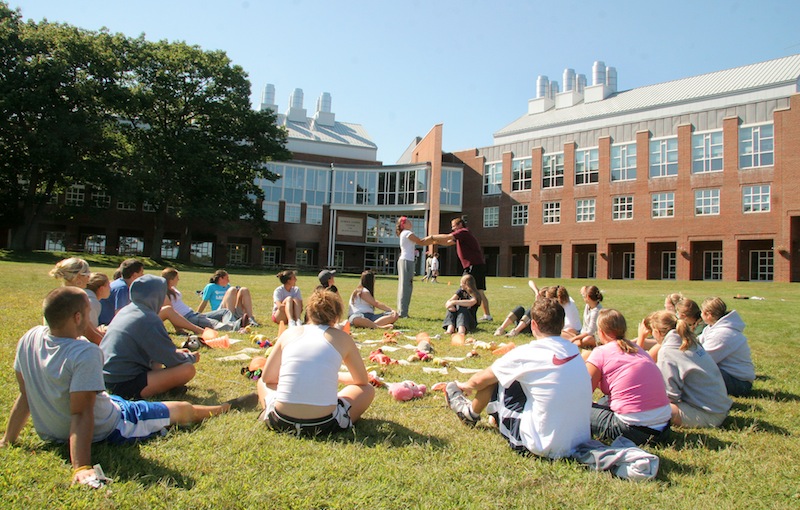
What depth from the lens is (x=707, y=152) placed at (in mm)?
37156

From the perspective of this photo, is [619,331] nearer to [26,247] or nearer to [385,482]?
[385,482]

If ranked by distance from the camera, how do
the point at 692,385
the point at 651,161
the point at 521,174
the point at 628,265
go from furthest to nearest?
the point at 521,174, the point at 628,265, the point at 651,161, the point at 692,385

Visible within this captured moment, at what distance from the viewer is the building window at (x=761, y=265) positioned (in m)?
36.8

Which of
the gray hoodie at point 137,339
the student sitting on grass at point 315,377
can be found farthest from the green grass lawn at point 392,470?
the gray hoodie at point 137,339

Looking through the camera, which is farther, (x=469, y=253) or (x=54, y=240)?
(x=54, y=240)

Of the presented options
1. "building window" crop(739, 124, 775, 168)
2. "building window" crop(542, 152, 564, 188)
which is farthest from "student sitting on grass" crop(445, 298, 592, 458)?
"building window" crop(542, 152, 564, 188)

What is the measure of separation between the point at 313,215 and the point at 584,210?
81.9 ft

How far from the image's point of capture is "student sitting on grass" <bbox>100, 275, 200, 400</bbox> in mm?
4785

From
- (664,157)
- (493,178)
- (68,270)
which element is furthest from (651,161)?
(68,270)

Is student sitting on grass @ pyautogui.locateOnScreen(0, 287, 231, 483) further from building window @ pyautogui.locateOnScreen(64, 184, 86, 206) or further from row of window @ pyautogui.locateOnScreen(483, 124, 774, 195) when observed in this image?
building window @ pyautogui.locateOnScreen(64, 184, 86, 206)

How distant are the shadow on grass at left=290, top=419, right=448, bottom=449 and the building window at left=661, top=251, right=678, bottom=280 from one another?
4143cm

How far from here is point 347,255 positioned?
53.0 m

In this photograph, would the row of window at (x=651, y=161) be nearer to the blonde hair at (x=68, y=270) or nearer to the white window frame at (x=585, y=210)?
the white window frame at (x=585, y=210)

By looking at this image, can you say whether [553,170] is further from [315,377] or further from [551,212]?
[315,377]
